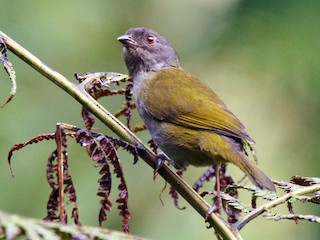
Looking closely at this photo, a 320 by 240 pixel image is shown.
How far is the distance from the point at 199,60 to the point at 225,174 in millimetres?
2464

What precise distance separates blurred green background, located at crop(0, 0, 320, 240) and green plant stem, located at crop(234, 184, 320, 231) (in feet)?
4.72

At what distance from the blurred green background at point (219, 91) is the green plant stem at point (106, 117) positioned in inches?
58.2

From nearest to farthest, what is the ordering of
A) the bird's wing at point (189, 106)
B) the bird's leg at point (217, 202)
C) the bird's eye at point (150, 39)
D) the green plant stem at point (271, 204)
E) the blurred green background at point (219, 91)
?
the green plant stem at point (271, 204) → the bird's leg at point (217, 202) → the bird's wing at point (189, 106) → the blurred green background at point (219, 91) → the bird's eye at point (150, 39)

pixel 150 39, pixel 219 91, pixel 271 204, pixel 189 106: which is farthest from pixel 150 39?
pixel 271 204

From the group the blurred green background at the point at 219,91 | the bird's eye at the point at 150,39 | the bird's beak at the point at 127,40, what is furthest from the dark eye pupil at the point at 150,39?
the blurred green background at the point at 219,91

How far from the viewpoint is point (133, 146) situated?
1945mm

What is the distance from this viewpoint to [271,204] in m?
1.87

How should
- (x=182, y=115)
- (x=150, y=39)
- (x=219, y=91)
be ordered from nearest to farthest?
1. (x=182, y=115)
2. (x=150, y=39)
3. (x=219, y=91)

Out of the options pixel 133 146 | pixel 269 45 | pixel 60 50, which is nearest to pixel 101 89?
pixel 133 146

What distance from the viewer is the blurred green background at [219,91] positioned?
12.8ft

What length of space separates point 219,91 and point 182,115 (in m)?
1.97

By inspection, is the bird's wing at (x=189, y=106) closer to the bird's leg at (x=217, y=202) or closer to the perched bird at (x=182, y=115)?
the perched bird at (x=182, y=115)

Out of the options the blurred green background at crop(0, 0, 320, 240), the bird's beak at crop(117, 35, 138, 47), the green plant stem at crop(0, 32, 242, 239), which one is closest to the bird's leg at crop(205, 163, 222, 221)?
the green plant stem at crop(0, 32, 242, 239)

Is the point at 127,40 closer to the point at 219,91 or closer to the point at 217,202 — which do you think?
the point at 219,91
